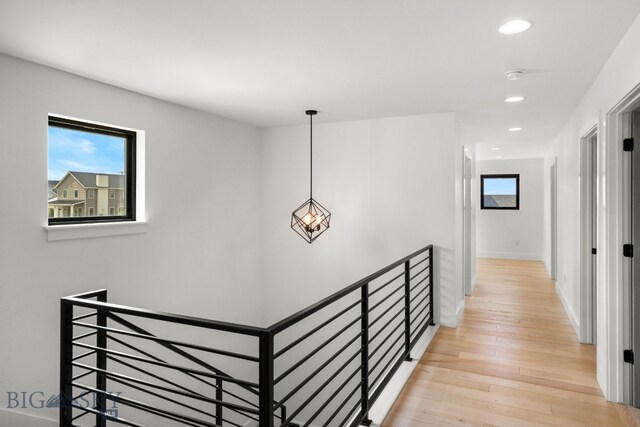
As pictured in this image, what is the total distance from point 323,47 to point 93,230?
7.23ft

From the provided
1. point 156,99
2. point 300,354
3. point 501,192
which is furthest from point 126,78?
point 501,192

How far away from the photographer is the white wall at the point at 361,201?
4.42m

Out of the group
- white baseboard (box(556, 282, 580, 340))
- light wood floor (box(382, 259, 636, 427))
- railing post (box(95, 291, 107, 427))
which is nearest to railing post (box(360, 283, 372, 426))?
light wood floor (box(382, 259, 636, 427))

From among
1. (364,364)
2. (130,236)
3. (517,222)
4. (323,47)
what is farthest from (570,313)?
(517,222)

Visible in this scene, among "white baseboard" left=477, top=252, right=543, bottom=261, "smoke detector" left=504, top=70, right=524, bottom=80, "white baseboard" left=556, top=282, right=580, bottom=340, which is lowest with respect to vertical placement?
"white baseboard" left=556, top=282, right=580, bottom=340

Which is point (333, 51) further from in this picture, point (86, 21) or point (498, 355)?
point (498, 355)

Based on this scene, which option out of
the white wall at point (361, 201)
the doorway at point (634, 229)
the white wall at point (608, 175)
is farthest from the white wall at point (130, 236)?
the doorway at point (634, 229)

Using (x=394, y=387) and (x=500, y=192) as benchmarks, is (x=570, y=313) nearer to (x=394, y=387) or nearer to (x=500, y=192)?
(x=394, y=387)

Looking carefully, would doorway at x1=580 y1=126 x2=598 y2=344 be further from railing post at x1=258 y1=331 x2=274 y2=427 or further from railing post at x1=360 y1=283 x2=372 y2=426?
railing post at x1=258 y1=331 x2=274 y2=427

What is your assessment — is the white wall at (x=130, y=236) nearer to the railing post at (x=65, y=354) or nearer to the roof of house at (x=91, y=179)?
the roof of house at (x=91, y=179)

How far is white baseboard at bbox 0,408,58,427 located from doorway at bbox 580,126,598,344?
14.4 feet

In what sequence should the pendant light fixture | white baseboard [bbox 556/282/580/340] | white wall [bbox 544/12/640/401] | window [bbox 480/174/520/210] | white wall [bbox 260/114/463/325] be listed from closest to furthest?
white wall [bbox 544/12/640/401] < white baseboard [bbox 556/282/580/340] < white wall [bbox 260/114/463/325] < the pendant light fixture < window [bbox 480/174/520/210]

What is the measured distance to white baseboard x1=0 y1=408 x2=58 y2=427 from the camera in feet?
8.12

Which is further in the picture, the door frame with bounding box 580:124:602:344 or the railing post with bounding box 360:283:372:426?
the door frame with bounding box 580:124:602:344
